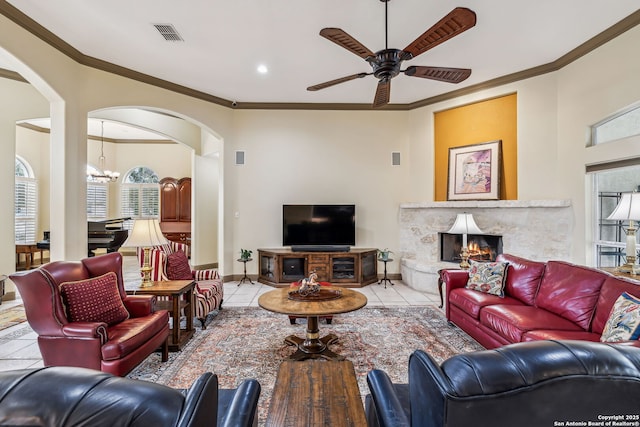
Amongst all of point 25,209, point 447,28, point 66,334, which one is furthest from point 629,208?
point 25,209

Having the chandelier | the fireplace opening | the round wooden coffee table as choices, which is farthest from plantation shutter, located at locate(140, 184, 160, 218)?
the fireplace opening

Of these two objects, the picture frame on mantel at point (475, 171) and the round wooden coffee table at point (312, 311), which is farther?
the picture frame on mantel at point (475, 171)

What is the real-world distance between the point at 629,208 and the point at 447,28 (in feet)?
8.78

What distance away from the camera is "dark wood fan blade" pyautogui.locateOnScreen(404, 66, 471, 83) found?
9.74 feet

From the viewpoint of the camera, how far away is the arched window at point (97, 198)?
29.6 feet

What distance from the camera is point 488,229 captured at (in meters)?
5.09

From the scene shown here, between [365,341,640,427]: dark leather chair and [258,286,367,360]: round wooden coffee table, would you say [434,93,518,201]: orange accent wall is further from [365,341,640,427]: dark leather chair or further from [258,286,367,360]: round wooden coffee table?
[365,341,640,427]: dark leather chair

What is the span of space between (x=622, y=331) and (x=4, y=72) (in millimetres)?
7558

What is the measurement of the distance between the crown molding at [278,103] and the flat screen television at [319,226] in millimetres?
2074

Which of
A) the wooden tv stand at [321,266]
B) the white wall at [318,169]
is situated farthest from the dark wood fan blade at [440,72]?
the wooden tv stand at [321,266]

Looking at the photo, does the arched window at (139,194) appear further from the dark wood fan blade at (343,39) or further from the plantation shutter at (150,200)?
the dark wood fan blade at (343,39)

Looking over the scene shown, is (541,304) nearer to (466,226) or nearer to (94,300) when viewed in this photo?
(466,226)

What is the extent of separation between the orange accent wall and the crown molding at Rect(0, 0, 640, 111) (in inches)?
11.8

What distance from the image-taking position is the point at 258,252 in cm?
601
